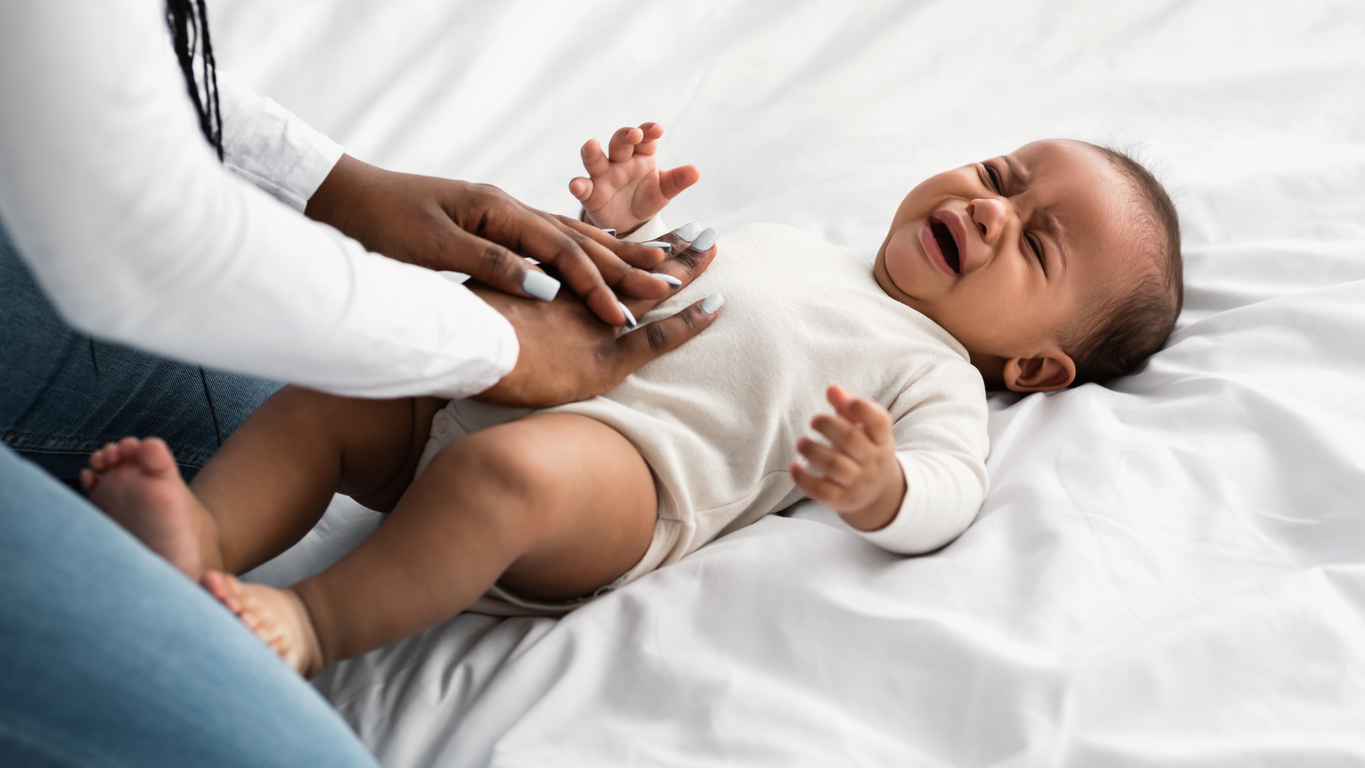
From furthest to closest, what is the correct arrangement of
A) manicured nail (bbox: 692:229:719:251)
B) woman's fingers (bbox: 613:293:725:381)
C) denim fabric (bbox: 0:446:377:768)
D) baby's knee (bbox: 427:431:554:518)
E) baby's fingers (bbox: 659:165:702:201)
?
baby's fingers (bbox: 659:165:702:201) → manicured nail (bbox: 692:229:719:251) → woman's fingers (bbox: 613:293:725:381) → baby's knee (bbox: 427:431:554:518) → denim fabric (bbox: 0:446:377:768)

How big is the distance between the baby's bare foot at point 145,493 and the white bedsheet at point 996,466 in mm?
233

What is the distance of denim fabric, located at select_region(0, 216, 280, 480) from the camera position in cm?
93

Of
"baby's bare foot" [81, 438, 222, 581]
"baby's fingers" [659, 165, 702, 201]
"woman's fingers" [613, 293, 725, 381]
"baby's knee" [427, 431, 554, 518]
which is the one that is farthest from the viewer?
"baby's fingers" [659, 165, 702, 201]

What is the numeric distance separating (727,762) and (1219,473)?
1.96 ft

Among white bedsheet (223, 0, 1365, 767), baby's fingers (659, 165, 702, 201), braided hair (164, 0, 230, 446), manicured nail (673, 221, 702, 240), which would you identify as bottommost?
white bedsheet (223, 0, 1365, 767)

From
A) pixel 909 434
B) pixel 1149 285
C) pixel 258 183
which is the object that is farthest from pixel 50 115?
pixel 1149 285

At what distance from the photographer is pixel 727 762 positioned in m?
0.72

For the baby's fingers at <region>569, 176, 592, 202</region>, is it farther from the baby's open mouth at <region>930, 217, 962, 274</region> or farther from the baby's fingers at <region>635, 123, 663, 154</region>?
the baby's open mouth at <region>930, 217, 962, 274</region>

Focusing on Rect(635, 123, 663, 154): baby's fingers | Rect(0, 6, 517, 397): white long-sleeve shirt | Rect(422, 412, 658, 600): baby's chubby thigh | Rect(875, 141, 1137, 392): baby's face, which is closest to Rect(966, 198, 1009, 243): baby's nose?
Rect(875, 141, 1137, 392): baby's face

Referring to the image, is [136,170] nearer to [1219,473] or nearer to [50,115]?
[50,115]

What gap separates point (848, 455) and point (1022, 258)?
1.75 feet

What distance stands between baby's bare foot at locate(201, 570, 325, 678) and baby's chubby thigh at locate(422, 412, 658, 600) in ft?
0.47

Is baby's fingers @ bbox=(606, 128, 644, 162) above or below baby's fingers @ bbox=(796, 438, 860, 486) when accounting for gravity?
above

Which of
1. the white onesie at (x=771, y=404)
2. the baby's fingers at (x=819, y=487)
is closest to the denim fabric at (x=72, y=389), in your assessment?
the white onesie at (x=771, y=404)
